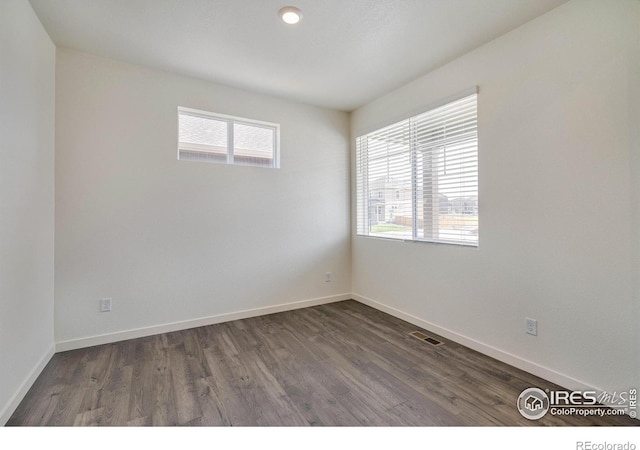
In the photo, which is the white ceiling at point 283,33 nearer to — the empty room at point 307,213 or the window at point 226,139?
the empty room at point 307,213

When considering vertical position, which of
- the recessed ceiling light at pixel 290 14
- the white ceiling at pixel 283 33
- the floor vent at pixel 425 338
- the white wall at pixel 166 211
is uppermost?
the white ceiling at pixel 283 33

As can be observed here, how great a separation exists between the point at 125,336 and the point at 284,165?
7.99ft

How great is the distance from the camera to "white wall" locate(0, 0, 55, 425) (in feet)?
5.60

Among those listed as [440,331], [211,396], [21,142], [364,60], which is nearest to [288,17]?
[364,60]

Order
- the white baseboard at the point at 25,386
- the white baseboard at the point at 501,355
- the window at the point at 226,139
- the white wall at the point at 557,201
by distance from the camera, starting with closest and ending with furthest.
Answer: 1. the white baseboard at the point at 25,386
2. the white wall at the point at 557,201
3. the white baseboard at the point at 501,355
4. the window at the point at 226,139

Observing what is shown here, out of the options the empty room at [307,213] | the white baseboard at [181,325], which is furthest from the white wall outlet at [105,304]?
the white baseboard at [181,325]

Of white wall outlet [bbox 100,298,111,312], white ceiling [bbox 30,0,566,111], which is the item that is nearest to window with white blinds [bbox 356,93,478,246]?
white ceiling [bbox 30,0,566,111]

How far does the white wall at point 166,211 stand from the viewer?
8.50 ft

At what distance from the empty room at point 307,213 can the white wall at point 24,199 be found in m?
0.02

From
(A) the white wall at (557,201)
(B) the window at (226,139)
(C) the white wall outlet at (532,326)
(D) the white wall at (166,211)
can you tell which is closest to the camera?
(A) the white wall at (557,201)

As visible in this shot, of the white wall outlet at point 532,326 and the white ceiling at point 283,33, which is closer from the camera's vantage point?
the white ceiling at point 283,33

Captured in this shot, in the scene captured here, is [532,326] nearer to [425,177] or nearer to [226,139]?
[425,177]

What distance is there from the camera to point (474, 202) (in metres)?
2.61

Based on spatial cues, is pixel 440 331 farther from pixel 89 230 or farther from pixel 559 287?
pixel 89 230
